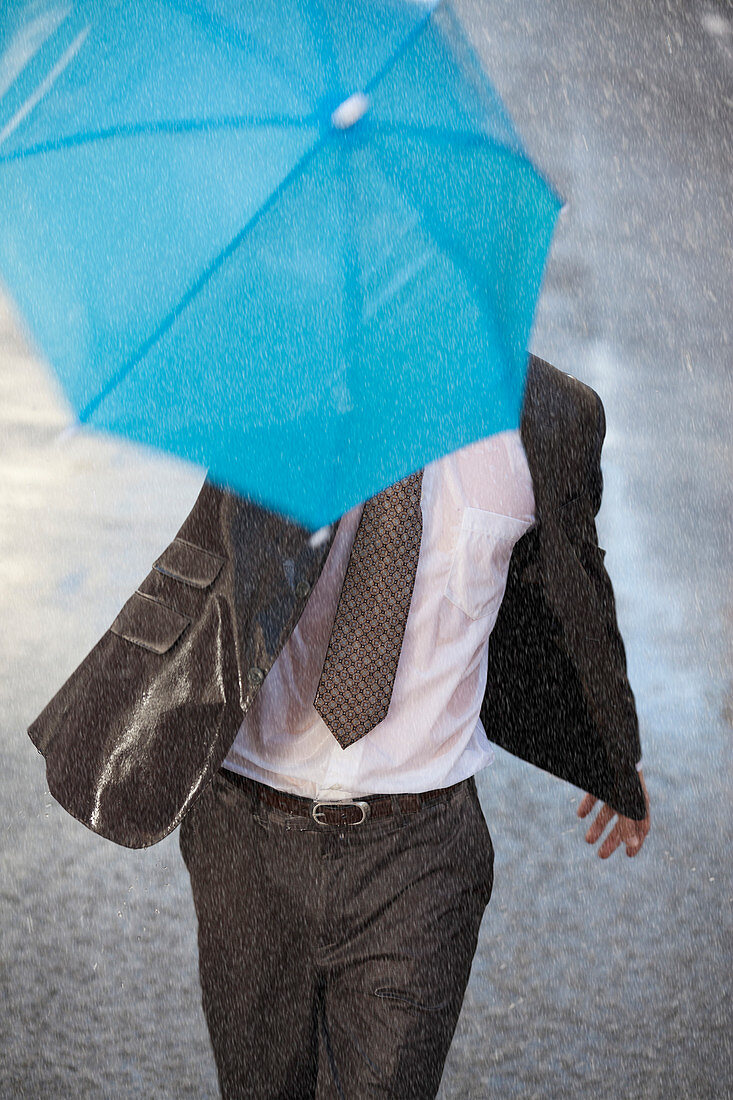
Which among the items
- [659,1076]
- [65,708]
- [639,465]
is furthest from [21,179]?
[639,465]

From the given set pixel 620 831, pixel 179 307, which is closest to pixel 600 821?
pixel 620 831

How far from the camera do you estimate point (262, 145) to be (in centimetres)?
139

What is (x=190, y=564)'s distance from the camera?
193 centimetres

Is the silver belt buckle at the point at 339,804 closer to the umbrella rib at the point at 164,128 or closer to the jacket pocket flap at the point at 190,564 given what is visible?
the jacket pocket flap at the point at 190,564

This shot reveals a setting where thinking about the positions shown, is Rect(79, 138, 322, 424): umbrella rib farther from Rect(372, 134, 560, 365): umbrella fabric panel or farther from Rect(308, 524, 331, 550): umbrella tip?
Rect(308, 524, 331, 550): umbrella tip

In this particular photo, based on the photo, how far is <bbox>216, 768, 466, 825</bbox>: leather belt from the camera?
6.80 ft

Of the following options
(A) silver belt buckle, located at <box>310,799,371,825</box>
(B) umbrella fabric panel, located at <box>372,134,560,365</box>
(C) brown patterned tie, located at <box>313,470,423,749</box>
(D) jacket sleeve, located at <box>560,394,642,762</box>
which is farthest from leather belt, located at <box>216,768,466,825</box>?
(B) umbrella fabric panel, located at <box>372,134,560,365</box>

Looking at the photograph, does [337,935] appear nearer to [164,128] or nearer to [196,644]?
[196,644]

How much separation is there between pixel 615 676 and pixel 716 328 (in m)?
6.89

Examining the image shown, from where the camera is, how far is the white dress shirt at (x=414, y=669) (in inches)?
81.4

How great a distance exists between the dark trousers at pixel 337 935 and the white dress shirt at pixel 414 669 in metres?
0.09

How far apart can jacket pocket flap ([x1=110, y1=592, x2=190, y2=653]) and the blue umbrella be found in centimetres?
51

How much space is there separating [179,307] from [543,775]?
3477 millimetres

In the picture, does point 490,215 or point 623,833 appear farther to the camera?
point 623,833
